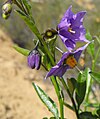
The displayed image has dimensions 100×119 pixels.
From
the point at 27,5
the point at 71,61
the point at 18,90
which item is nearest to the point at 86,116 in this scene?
the point at 71,61

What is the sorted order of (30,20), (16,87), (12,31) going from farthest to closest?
(12,31)
(16,87)
(30,20)

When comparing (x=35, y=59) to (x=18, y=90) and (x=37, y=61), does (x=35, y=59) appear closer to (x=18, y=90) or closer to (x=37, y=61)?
(x=37, y=61)

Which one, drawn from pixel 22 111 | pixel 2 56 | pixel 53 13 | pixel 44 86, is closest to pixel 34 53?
pixel 22 111

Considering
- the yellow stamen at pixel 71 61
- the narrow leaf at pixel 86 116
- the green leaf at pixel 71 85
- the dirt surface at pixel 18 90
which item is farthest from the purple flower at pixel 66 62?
the dirt surface at pixel 18 90

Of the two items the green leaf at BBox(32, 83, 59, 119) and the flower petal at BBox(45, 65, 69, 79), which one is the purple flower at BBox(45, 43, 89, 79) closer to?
the flower petal at BBox(45, 65, 69, 79)

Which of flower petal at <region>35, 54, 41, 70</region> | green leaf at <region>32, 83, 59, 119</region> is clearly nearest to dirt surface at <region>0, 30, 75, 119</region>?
green leaf at <region>32, 83, 59, 119</region>

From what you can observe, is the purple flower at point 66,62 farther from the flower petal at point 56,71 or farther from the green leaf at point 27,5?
the green leaf at point 27,5

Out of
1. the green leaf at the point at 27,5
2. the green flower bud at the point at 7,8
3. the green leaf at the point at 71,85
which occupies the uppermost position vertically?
the green flower bud at the point at 7,8

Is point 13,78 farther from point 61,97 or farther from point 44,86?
point 61,97
